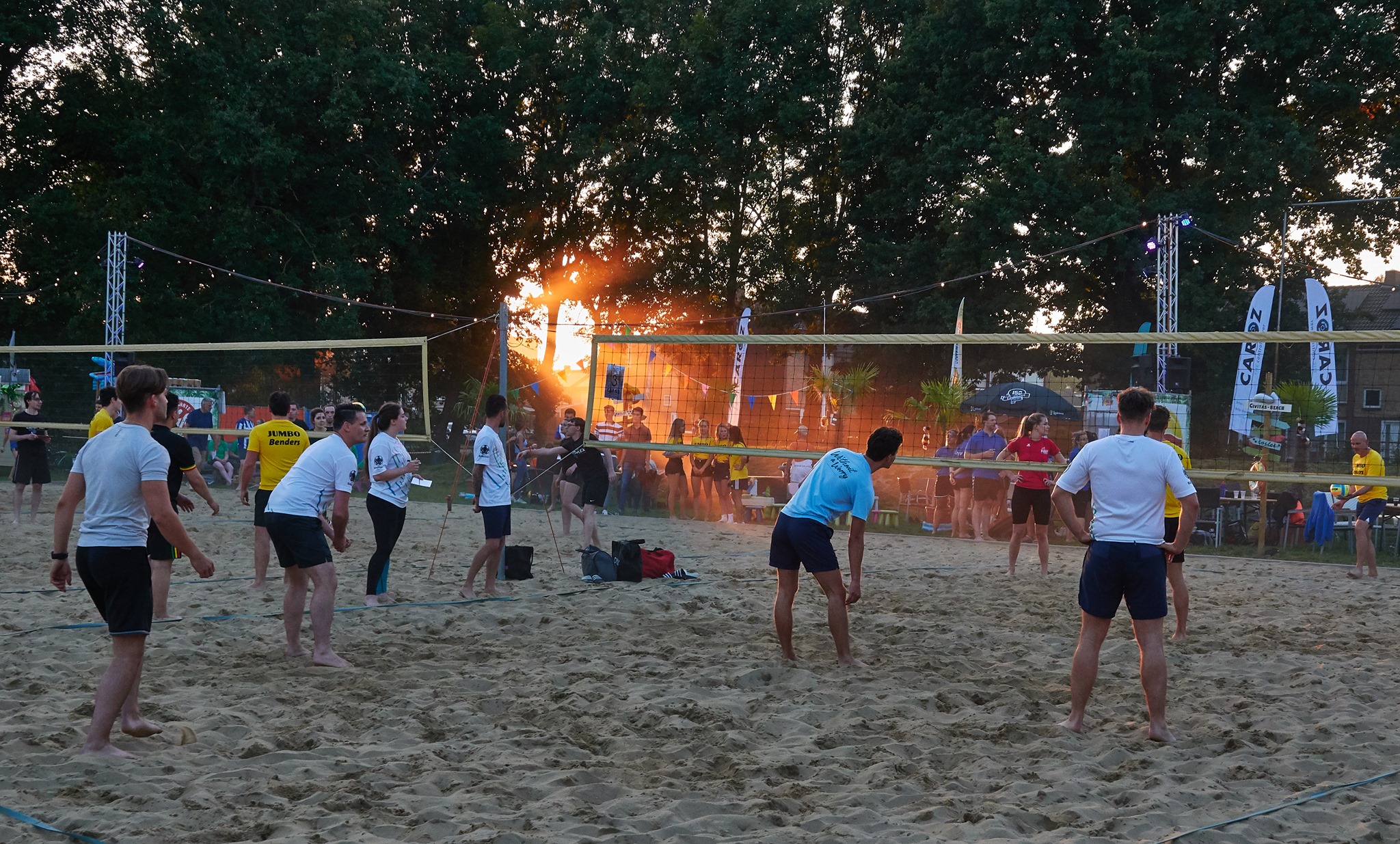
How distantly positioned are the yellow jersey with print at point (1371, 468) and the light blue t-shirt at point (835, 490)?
23.4 feet

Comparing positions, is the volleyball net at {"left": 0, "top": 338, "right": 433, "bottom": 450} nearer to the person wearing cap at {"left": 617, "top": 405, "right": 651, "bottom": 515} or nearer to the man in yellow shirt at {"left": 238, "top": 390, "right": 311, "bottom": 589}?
the person wearing cap at {"left": 617, "top": 405, "right": 651, "bottom": 515}

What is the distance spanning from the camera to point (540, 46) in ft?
92.8

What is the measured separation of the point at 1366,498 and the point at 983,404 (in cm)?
729

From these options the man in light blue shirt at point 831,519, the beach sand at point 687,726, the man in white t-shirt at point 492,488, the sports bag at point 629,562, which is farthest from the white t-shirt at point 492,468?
the man in light blue shirt at point 831,519

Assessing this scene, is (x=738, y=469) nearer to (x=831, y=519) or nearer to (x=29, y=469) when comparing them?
(x=29, y=469)

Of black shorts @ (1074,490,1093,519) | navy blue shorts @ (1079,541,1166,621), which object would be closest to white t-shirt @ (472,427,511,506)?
navy blue shorts @ (1079,541,1166,621)

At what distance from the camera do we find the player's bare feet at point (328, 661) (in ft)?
19.4

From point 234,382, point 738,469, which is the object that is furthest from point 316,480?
point 234,382

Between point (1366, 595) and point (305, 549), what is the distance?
8720mm

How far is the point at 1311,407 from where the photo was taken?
510 inches

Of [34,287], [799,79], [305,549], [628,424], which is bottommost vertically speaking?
[305,549]

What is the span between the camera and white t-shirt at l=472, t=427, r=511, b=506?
815 centimetres

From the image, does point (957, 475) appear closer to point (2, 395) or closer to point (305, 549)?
point (305, 549)

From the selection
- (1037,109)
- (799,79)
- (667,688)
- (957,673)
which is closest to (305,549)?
(667,688)
